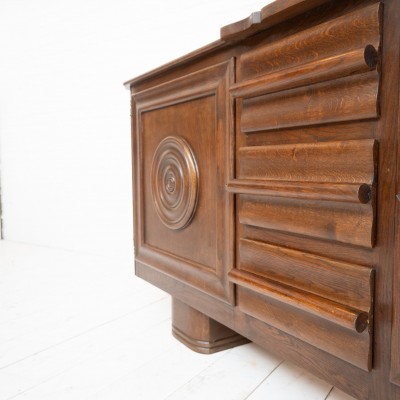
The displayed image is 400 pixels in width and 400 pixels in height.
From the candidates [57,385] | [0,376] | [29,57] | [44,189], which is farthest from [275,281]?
[29,57]

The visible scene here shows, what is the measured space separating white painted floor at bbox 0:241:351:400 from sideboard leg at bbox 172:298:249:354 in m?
0.03

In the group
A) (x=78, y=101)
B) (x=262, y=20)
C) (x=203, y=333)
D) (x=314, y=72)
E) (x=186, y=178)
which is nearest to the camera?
(x=314, y=72)

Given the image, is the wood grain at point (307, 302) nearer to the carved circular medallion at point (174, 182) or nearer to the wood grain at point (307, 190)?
the wood grain at point (307, 190)

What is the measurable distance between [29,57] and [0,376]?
8.79 feet

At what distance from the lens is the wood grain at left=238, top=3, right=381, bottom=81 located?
659mm

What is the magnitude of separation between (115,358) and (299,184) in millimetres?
892

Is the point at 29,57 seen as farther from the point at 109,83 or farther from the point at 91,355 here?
the point at 91,355

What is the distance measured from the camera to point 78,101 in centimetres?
275

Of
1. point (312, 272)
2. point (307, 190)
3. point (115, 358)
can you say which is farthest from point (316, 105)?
point (115, 358)

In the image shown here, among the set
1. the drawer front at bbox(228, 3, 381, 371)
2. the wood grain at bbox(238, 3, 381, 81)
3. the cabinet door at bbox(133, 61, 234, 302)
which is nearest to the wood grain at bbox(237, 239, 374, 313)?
the drawer front at bbox(228, 3, 381, 371)

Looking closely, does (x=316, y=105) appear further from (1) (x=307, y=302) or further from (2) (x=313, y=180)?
(1) (x=307, y=302)

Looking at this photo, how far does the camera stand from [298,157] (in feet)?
2.63

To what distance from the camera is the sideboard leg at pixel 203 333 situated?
1288 mm

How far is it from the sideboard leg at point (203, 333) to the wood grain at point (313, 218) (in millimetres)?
487
